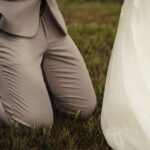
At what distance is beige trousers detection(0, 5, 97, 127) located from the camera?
123 inches

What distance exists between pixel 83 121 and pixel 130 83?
0.61 meters

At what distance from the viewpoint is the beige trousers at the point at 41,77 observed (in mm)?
3127

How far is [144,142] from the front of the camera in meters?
2.76

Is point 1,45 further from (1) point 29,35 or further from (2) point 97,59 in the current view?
(2) point 97,59

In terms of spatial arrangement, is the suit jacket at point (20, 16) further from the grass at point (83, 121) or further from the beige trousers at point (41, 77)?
the grass at point (83, 121)

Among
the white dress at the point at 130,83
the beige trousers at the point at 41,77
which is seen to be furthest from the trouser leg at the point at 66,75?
the white dress at the point at 130,83

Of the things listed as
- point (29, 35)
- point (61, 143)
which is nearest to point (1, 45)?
point (29, 35)

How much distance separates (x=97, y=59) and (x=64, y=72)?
149 centimetres

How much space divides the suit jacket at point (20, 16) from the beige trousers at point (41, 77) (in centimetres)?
5

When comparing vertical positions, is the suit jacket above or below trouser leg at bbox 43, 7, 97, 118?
above

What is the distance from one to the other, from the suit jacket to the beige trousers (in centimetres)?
5

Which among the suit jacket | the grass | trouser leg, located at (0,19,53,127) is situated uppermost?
the suit jacket

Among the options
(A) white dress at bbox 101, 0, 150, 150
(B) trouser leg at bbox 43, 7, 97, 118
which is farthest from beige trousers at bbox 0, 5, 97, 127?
(A) white dress at bbox 101, 0, 150, 150

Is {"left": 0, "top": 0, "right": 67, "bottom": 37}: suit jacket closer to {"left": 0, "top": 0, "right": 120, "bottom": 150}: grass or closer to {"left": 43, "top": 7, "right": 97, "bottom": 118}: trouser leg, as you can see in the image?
{"left": 43, "top": 7, "right": 97, "bottom": 118}: trouser leg
